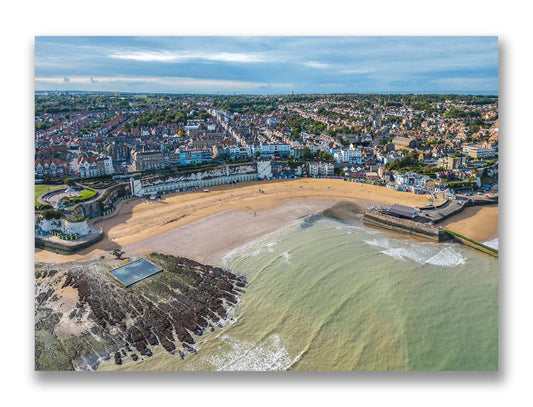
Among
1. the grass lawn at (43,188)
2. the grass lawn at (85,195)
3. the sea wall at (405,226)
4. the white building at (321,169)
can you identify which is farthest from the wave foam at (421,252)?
the grass lawn at (43,188)

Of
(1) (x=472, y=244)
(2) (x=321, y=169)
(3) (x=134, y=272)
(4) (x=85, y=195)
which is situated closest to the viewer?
(3) (x=134, y=272)

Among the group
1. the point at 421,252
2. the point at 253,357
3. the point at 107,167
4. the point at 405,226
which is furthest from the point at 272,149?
the point at 253,357

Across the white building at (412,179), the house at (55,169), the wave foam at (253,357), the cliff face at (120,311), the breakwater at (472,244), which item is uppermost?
the house at (55,169)

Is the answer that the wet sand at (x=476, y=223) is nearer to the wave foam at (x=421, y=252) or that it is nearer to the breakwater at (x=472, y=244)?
the breakwater at (x=472, y=244)

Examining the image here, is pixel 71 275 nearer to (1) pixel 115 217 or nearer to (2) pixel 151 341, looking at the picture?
(2) pixel 151 341

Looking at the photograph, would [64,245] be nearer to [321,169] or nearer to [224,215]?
[224,215]
